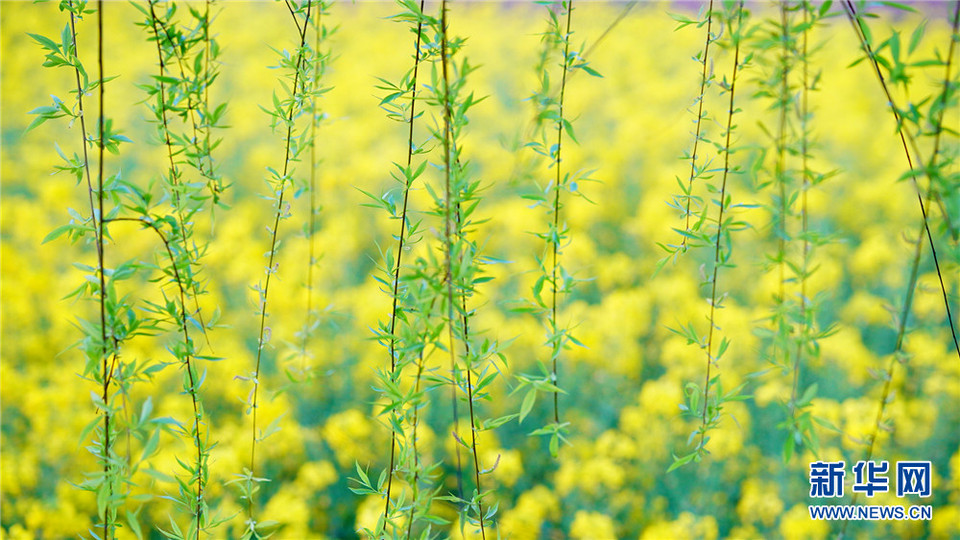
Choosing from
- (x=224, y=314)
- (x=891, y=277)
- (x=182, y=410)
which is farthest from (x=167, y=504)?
(x=891, y=277)

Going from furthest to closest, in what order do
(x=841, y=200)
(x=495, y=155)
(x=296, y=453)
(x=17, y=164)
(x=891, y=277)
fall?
(x=17, y=164) → (x=495, y=155) → (x=841, y=200) → (x=891, y=277) → (x=296, y=453)

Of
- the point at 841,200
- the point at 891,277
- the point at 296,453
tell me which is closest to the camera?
the point at 296,453

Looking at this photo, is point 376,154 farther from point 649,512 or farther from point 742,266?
point 649,512

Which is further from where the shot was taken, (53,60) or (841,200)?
(841,200)

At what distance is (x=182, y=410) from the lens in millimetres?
2410

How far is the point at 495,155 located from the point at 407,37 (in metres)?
3.19

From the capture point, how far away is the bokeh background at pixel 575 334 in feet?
7.19

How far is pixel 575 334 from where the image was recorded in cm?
276

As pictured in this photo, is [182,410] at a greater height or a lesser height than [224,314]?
lesser

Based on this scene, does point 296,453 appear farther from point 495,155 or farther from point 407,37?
point 407,37

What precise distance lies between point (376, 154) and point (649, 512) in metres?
2.91

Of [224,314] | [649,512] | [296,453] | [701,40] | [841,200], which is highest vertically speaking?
[701,40]

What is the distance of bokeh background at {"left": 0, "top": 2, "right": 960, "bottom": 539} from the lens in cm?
219

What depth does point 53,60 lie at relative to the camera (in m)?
1.14
